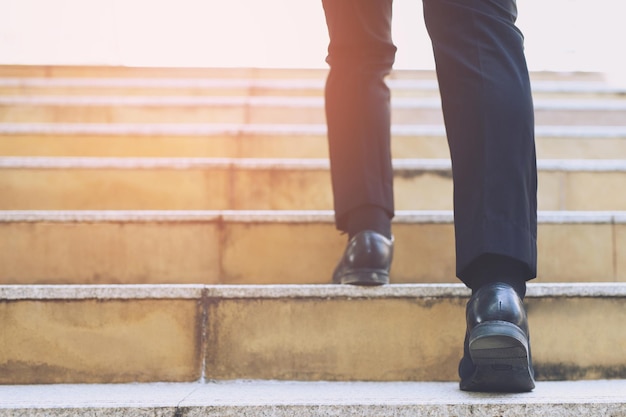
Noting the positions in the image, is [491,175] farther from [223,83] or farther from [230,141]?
[223,83]

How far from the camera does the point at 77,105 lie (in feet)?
10.00

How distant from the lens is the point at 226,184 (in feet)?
6.97

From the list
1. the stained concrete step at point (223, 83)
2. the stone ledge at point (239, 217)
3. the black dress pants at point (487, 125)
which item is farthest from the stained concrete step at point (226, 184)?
the stained concrete step at point (223, 83)

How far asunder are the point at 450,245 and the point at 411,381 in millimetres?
508

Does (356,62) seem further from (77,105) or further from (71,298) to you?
(77,105)

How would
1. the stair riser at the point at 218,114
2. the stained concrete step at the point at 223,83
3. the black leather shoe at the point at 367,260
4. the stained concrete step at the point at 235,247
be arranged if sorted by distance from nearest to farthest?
1. the black leather shoe at the point at 367,260
2. the stained concrete step at the point at 235,247
3. the stair riser at the point at 218,114
4. the stained concrete step at the point at 223,83

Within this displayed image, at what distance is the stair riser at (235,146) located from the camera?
252 centimetres

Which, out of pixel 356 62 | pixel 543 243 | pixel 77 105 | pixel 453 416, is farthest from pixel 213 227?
pixel 77 105

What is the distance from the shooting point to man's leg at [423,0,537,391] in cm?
103

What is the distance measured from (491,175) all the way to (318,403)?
410mm

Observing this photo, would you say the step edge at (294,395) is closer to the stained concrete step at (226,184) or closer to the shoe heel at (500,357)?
the shoe heel at (500,357)

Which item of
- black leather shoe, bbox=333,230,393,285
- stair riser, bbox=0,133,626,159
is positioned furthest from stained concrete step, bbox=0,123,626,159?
black leather shoe, bbox=333,230,393,285

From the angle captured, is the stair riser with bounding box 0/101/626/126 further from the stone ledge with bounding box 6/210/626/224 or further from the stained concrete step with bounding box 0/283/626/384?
the stained concrete step with bounding box 0/283/626/384

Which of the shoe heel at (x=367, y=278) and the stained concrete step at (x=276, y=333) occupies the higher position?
the shoe heel at (x=367, y=278)
